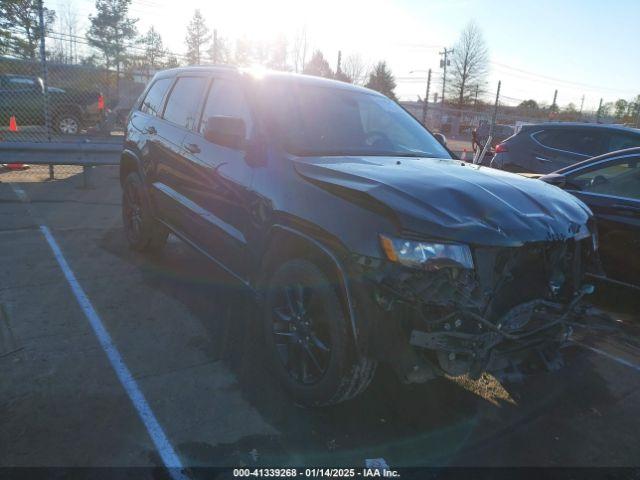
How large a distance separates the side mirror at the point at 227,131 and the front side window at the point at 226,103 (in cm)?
10

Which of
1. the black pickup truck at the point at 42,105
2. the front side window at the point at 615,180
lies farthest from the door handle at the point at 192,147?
the black pickup truck at the point at 42,105

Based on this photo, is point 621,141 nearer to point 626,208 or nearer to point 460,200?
point 626,208

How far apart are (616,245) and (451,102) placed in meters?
58.8

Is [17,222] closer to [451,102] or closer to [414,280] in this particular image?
[414,280]

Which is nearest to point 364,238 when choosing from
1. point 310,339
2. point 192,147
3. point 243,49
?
point 310,339

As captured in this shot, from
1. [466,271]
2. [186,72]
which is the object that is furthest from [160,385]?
[186,72]

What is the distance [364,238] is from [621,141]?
661 centimetres

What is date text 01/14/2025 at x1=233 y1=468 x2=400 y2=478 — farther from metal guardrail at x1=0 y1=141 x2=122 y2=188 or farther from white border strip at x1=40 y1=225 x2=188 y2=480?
metal guardrail at x1=0 y1=141 x2=122 y2=188

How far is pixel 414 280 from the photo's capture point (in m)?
2.26

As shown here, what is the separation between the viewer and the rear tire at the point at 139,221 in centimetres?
507

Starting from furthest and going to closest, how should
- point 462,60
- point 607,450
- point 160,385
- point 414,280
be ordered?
point 462,60 → point 160,385 → point 607,450 → point 414,280

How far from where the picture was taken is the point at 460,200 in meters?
2.52

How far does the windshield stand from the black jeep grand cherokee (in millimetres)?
13

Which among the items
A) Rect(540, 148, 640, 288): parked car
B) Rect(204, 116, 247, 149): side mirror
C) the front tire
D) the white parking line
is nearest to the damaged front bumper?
the front tire
